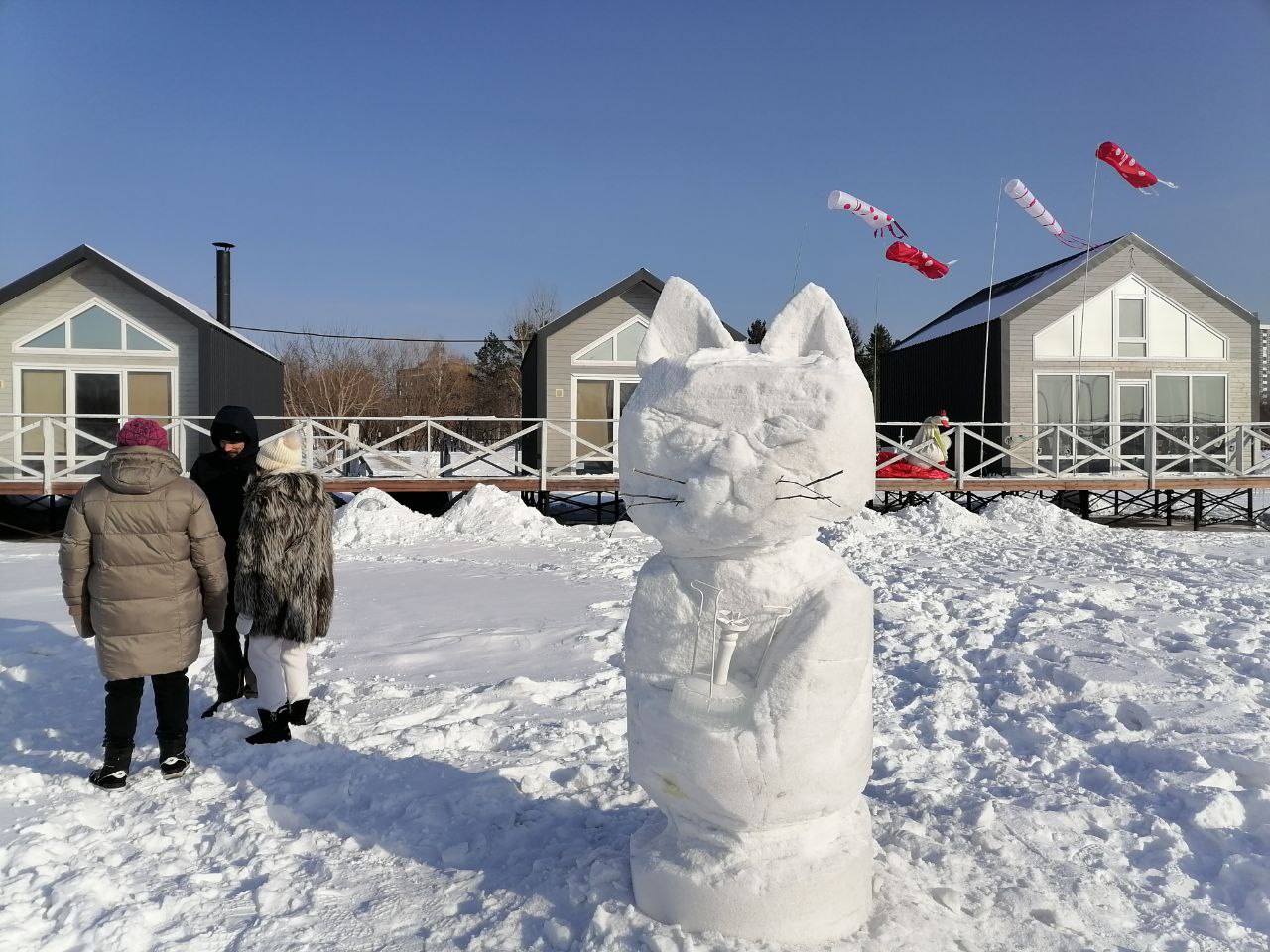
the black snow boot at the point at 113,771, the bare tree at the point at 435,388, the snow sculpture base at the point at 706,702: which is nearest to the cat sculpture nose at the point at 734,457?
the snow sculpture base at the point at 706,702

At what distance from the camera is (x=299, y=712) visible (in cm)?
416

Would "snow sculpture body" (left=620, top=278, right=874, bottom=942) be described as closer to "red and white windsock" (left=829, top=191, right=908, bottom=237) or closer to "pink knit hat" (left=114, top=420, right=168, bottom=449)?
"pink knit hat" (left=114, top=420, right=168, bottom=449)

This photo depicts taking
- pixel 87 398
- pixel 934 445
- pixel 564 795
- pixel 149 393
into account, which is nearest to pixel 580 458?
pixel 934 445

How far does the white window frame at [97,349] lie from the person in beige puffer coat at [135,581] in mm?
12570

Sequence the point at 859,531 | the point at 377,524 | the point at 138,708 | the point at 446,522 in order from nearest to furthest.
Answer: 1. the point at 138,708
2. the point at 377,524
3. the point at 859,531
4. the point at 446,522

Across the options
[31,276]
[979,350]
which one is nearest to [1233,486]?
[979,350]

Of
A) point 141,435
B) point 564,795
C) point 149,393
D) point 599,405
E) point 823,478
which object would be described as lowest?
point 564,795

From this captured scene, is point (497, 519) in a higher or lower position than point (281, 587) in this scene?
lower

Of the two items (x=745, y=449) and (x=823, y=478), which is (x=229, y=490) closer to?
(x=745, y=449)

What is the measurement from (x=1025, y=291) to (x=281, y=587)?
17.2m

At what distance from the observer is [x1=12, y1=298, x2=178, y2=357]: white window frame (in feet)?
46.5

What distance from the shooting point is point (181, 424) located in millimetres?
12352

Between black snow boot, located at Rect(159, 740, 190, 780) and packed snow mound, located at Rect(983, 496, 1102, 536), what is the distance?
10.0 m

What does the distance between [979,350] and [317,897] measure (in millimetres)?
→ 16802
